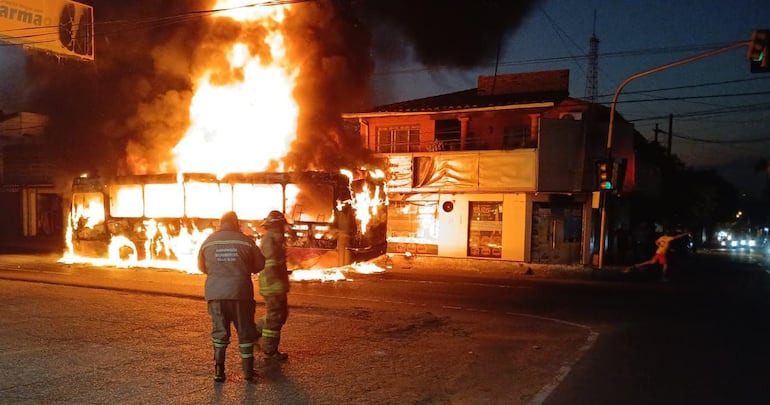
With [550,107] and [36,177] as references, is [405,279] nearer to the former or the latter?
[550,107]

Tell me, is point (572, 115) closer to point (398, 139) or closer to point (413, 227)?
point (398, 139)

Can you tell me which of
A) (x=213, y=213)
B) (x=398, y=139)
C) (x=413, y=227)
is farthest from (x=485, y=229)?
(x=213, y=213)

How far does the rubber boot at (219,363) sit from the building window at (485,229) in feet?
52.5

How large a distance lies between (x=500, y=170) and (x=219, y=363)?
1592 cm

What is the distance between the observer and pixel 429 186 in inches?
824

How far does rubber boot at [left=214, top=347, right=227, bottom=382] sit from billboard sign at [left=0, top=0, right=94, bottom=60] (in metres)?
11.6

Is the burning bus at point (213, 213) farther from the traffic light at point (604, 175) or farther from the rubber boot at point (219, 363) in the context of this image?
the rubber boot at point (219, 363)

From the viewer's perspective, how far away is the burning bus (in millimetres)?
12781

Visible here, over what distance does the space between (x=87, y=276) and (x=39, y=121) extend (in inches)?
900

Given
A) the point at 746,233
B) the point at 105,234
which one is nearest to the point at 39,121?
the point at 105,234

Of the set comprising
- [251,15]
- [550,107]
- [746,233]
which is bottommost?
[746,233]

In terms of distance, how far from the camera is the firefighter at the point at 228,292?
520 cm

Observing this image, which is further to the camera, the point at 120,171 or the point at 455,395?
the point at 120,171

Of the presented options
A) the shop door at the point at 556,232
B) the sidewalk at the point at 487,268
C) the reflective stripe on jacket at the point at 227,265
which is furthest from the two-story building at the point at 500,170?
the reflective stripe on jacket at the point at 227,265
